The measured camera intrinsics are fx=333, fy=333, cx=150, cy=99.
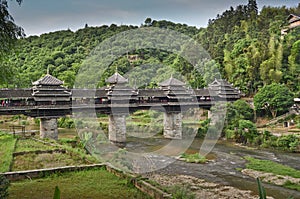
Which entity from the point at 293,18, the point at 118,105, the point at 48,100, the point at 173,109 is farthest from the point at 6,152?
the point at 293,18

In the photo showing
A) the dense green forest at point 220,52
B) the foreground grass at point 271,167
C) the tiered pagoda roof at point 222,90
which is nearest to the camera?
the foreground grass at point 271,167

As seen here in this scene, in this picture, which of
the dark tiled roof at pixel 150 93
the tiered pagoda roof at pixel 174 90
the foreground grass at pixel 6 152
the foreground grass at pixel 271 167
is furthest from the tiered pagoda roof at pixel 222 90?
the foreground grass at pixel 6 152

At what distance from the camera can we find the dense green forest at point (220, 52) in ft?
131

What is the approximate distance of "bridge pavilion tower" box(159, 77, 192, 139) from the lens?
104 feet

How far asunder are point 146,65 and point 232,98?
18.8m

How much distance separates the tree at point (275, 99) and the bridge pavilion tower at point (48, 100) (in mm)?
19475

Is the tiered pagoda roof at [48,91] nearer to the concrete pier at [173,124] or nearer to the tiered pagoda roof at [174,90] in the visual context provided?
the tiered pagoda roof at [174,90]

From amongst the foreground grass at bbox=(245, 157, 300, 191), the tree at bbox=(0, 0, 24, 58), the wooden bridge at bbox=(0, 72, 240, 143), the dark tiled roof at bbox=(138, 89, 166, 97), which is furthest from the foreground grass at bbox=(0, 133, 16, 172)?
the foreground grass at bbox=(245, 157, 300, 191)

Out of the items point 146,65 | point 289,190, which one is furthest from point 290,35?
point 289,190

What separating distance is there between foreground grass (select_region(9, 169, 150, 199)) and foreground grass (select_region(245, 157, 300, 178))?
30.0ft

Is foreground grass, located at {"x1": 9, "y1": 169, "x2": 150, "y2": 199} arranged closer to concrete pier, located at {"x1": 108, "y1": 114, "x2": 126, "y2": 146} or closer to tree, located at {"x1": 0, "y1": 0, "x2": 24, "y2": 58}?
tree, located at {"x1": 0, "y1": 0, "x2": 24, "y2": 58}

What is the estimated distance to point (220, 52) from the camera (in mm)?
51125

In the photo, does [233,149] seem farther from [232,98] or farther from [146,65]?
[146,65]

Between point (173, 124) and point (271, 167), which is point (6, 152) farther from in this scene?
point (173, 124)
